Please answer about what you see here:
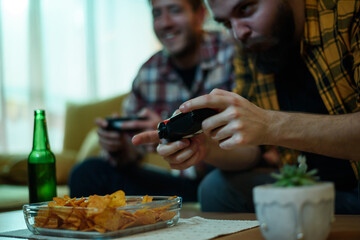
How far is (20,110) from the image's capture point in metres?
3.23

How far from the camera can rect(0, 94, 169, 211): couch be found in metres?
2.01

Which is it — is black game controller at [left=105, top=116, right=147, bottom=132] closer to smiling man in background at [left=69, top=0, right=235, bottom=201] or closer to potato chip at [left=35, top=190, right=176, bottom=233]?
smiling man in background at [left=69, top=0, right=235, bottom=201]

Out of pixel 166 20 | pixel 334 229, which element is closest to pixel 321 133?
pixel 334 229

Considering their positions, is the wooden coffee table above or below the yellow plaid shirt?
below

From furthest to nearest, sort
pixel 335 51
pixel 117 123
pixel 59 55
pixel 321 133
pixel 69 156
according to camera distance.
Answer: pixel 59 55 → pixel 69 156 → pixel 117 123 → pixel 335 51 → pixel 321 133

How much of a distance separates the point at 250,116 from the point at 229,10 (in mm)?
483

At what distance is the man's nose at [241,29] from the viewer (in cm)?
113

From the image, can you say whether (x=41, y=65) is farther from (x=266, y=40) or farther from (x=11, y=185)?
(x=266, y=40)

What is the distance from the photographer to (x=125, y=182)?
1788 millimetres

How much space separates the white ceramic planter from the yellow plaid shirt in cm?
50

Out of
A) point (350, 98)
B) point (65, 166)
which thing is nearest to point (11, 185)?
point (65, 166)

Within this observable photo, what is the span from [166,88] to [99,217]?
132cm

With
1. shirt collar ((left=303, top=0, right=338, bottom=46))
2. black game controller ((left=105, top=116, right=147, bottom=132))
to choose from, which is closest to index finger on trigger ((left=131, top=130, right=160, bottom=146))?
shirt collar ((left=303, top=0, right=338, bottom=46))

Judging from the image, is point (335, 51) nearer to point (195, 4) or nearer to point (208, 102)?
point (208, 102)
